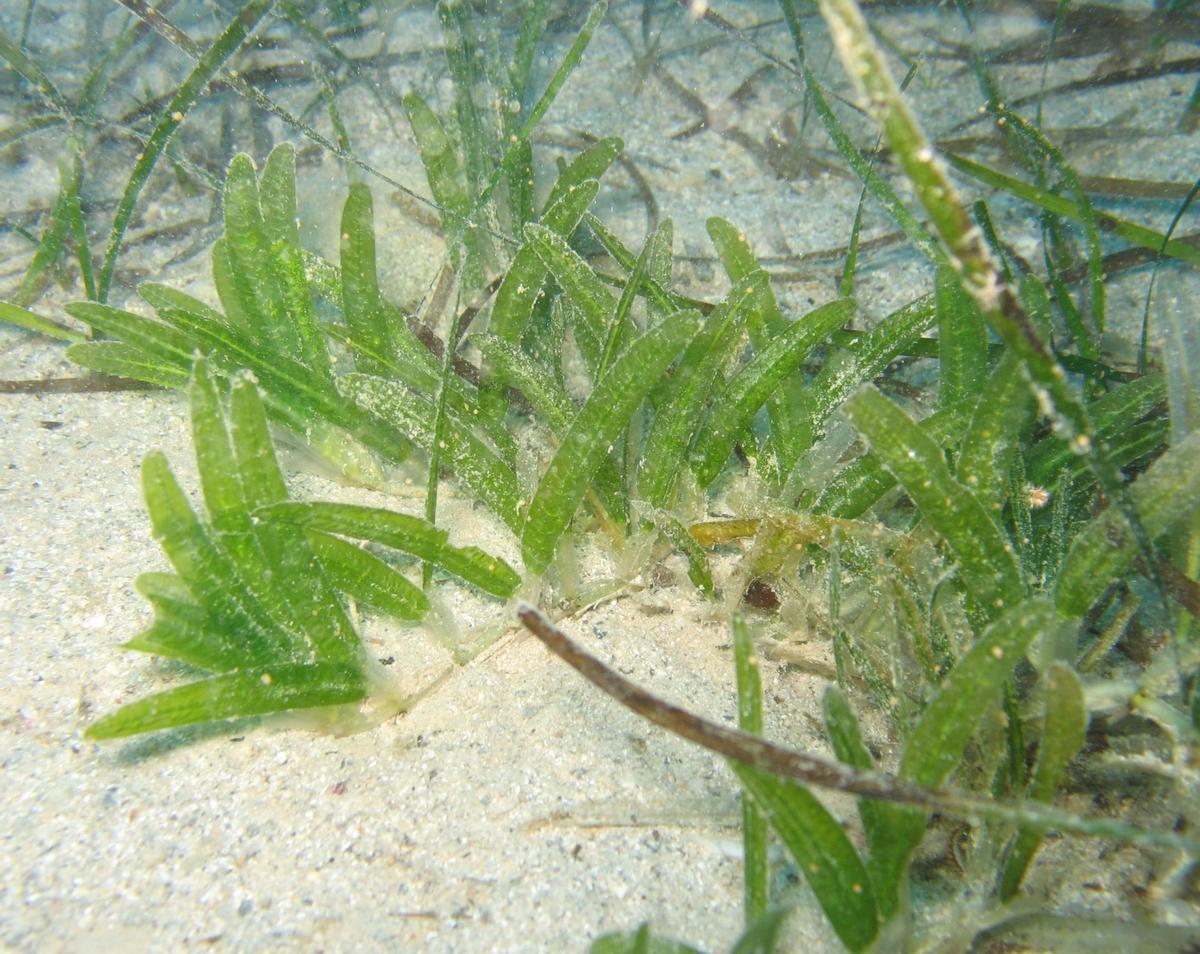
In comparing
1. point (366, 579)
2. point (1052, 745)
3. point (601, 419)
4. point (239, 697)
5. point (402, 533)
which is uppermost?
point (601, 419)

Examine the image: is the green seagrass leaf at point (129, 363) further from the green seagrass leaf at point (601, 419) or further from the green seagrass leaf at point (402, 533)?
the green seagrass leaf at point (601, 419)

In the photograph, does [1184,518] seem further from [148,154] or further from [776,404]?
[148,154]

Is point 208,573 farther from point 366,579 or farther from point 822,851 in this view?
point 822,851

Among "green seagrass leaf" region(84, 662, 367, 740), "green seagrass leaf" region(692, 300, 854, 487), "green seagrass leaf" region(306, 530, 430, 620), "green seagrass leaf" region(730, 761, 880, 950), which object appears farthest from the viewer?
"green seagrass leaf" region(692, 300, 854, 487)

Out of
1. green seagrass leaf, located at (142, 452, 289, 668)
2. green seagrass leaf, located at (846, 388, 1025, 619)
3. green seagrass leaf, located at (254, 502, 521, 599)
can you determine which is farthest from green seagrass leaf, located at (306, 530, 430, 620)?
green seagrass leaf, located at (846, 388, 1025, 619)

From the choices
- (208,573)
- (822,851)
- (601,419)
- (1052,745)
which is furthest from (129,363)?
(1052,745)

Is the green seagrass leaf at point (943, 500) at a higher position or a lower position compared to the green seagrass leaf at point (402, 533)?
higher

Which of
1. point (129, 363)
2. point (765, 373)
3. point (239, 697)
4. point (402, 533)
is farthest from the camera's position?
point (129, 363)

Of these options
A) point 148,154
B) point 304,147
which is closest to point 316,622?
point 148,154

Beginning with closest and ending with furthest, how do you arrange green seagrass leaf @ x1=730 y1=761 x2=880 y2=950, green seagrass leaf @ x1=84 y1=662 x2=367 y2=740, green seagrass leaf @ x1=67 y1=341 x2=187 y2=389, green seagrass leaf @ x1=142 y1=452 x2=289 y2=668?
1. green seagrass leaf @ x1=730 y1=761 x2=880 y2=950
2. green seagrass leaf @ x1=84 y1=662 x2=367 y2=740
3. green seagrass leaf @ x1=142 y1=452 x2=289 y2=668
4. green seagrass leaf @ x1=67 y1=341 x2=187 y2=389

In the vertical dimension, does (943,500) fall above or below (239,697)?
above

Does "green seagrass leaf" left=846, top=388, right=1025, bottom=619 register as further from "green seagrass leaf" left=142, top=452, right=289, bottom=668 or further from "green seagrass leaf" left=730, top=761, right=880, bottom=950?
"green seagrass leaf" left=142, top=452, right=289, bottom=668

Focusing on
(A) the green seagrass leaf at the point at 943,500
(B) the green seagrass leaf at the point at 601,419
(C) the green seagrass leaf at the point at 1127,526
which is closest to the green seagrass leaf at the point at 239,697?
(B) the green seagrass leaf at the point at 601,419
